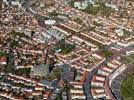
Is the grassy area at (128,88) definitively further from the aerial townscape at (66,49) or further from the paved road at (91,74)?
the paved road at (91,74)

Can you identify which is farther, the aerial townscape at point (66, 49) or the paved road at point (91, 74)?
the aerial townscape at point (66, 49)

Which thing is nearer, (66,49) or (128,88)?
(128,88)

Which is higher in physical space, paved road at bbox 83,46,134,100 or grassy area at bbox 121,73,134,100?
paved road at bbox 83,46,134,100

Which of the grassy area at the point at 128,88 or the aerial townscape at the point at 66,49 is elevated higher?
the aerial townscape at the point at 66,49

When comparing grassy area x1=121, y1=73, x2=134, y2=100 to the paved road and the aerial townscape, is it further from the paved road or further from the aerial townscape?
the paved road

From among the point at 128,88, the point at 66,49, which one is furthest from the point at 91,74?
the point at 66,49

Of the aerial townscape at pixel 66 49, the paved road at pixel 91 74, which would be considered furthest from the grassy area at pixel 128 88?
the paved road at pixel 91 74

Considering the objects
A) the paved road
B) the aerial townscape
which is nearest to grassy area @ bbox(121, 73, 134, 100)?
the aerial townscape

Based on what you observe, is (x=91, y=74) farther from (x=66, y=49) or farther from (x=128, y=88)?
(x=66, y=49)
